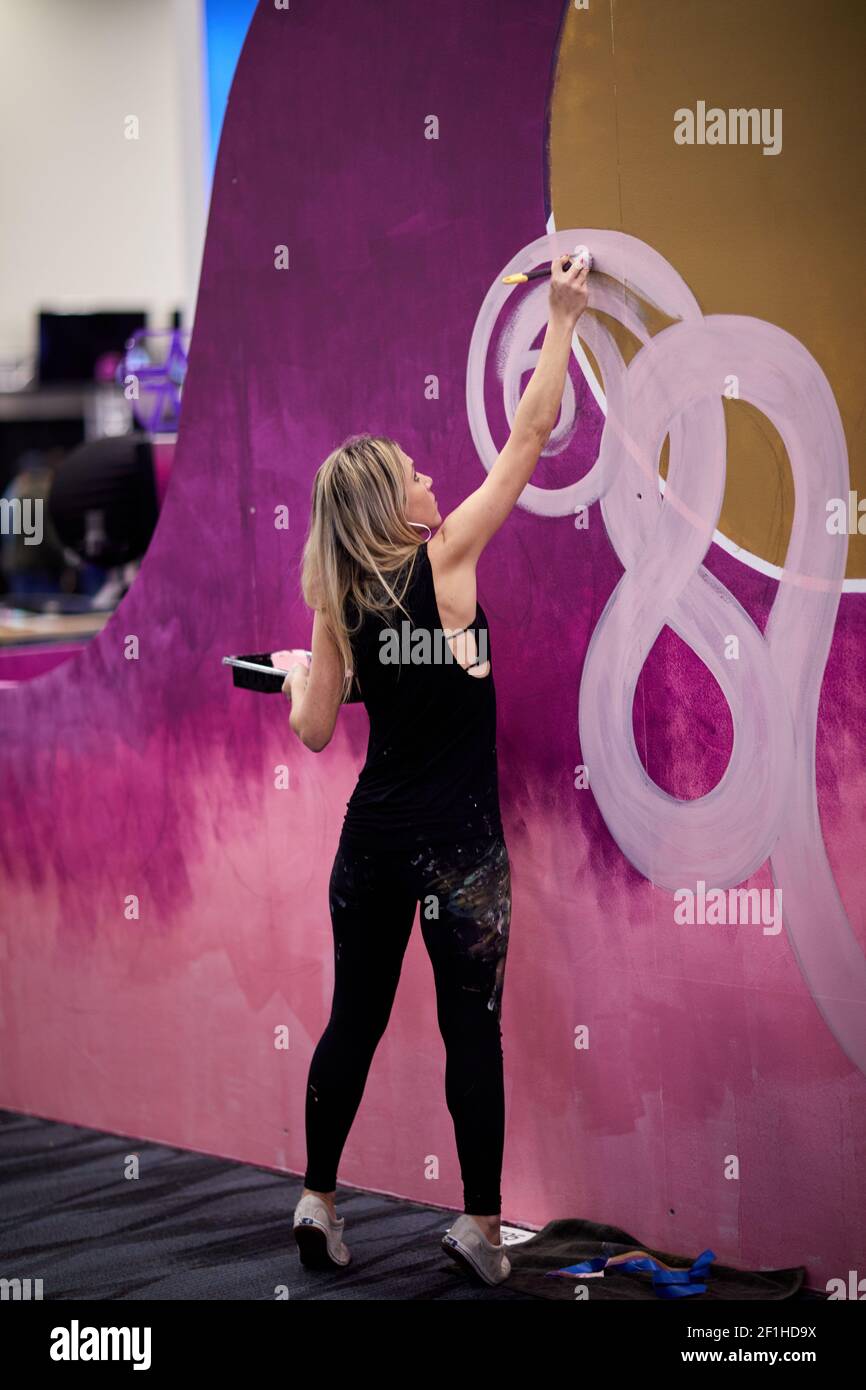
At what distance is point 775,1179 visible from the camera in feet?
8.82

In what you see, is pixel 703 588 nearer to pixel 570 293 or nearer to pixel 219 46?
pixel 570 293

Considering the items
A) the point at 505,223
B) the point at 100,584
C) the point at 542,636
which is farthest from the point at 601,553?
the point at 100,584

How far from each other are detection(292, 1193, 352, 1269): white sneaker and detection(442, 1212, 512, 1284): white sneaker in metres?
0.27

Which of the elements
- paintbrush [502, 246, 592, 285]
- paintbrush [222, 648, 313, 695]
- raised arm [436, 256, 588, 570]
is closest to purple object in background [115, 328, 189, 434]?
Answer: paintbrush [222, 648, 313, 695]

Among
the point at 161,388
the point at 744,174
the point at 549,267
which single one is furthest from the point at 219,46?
the point at 744,174

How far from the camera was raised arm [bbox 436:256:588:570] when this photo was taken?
2.61m

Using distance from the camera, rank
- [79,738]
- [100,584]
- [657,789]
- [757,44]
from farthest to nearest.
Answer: [100,584], [79,738], [657,789], [757,44]

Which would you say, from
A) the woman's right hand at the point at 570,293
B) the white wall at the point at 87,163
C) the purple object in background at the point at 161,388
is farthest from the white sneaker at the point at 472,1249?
the white wall at the point at 87,163

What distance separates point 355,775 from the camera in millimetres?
3332

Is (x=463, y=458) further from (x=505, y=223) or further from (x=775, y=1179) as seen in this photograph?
(x=775, y=1179)

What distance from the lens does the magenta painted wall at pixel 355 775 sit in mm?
2723

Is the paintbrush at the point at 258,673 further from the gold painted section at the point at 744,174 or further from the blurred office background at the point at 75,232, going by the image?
the blurred office background at the point at 75,232

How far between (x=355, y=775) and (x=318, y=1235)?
0.96m
